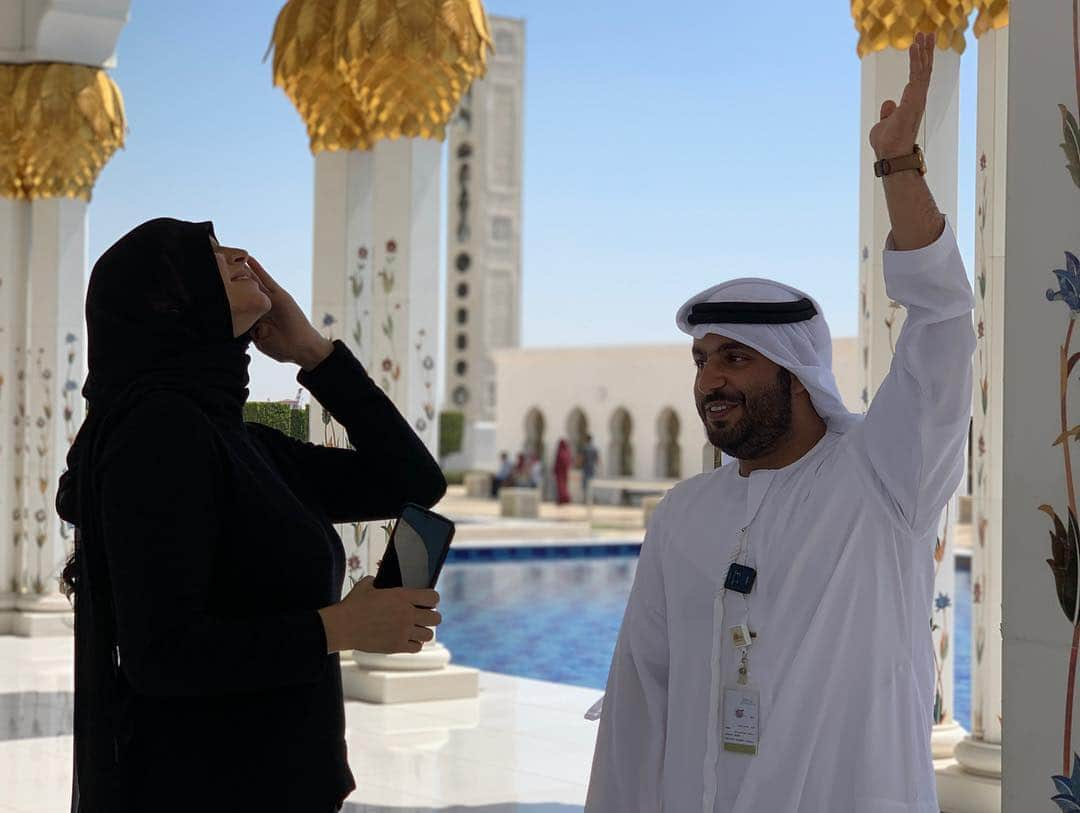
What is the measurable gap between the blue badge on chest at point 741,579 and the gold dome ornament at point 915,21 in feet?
6.88

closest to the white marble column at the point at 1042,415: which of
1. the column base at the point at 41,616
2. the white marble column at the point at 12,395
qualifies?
the column base at the point at 41,616

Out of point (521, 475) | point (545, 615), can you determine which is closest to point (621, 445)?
point (521, 475)

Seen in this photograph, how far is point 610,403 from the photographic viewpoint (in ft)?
64.6

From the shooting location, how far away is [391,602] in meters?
1.39

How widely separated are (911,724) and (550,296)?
37258 millimetres

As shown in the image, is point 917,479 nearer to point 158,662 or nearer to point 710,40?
point 158,662

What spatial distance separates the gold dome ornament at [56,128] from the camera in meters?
5.84

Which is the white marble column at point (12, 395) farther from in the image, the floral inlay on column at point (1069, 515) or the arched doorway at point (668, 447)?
the arched doorway at point (668, 447)

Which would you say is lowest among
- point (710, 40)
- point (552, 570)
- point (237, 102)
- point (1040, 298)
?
point (552, 570)

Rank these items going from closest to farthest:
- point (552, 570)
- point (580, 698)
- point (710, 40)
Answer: point (580, 698)
point (552, 570)
point (710, 40)

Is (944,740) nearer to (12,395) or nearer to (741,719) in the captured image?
(741,719)

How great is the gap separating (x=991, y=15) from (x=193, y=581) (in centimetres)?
254

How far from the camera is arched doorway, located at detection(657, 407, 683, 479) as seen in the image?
18.9 metres

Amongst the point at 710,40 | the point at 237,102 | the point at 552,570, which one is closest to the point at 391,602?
the point at 552,570
